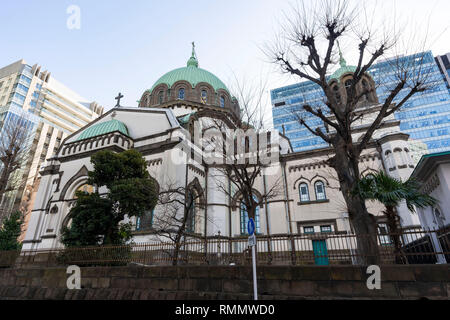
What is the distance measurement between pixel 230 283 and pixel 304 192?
13.9 m

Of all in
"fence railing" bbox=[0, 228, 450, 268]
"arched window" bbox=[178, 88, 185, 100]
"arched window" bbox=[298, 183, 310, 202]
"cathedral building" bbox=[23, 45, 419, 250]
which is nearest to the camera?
"fence railing" bbox=[0, 228, 450, 268]

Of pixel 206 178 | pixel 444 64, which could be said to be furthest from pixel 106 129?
pixel 444 64

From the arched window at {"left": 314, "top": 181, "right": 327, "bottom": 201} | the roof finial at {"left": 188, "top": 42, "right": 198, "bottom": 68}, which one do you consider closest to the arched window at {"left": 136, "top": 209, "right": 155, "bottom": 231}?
the arched window at {"left": 314, "top": 181, "right": 327, "bottom": 201}

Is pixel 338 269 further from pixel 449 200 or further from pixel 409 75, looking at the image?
pixel 409 75

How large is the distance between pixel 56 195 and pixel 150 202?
34.4ft

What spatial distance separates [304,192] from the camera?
19938 mm

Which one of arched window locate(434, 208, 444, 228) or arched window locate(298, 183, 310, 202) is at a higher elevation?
arched window locate(298, 183, 310, 202)

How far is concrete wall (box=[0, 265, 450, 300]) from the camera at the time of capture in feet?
19.7

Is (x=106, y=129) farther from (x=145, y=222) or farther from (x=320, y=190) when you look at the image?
(x=320, y=190)

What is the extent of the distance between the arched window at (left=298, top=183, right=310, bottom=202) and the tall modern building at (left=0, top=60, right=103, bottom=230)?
4344 centimetres

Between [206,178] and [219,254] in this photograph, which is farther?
[206,178]

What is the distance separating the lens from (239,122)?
12.0 metres

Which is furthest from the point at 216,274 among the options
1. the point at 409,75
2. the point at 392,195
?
the point at 409,75

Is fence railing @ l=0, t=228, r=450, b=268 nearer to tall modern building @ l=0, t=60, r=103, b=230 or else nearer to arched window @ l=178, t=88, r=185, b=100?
arched window @ l=178, t=88, r=185, b=100
